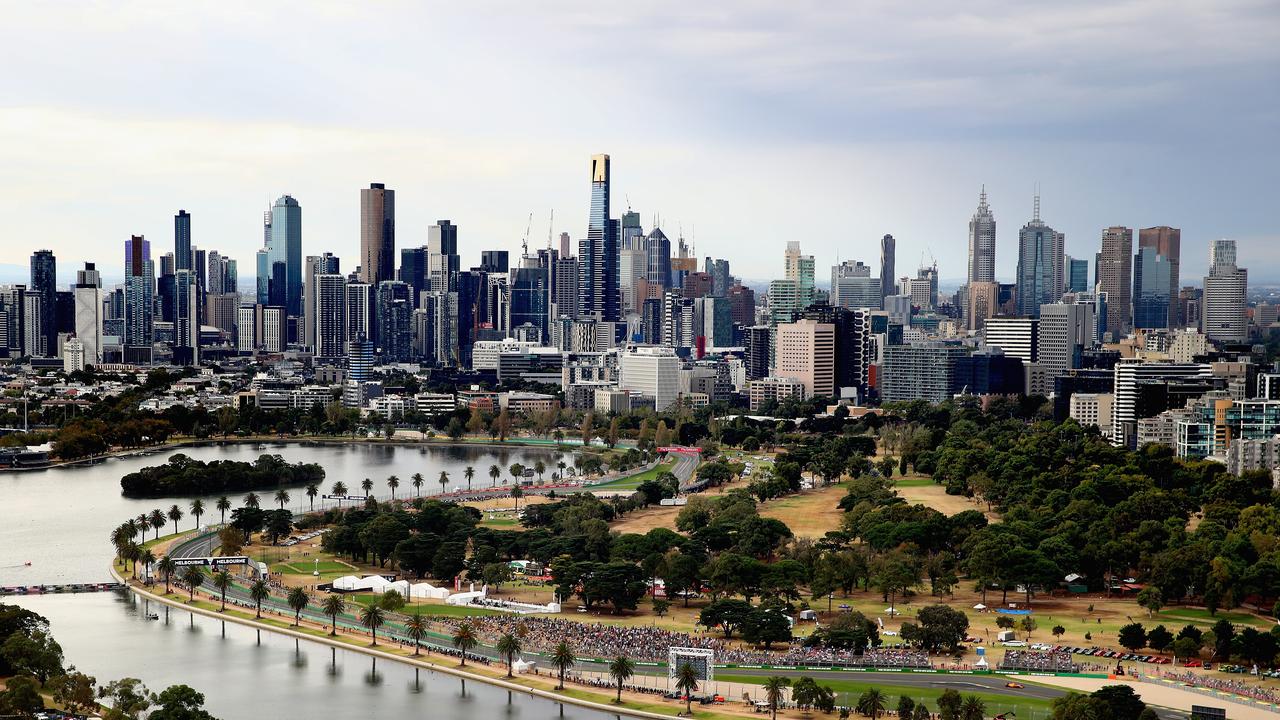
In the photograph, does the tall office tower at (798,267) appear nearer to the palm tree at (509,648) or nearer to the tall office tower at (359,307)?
the tall office tower at (359,307)

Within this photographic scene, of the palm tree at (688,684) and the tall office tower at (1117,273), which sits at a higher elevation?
the tall office tower at (1117,273)

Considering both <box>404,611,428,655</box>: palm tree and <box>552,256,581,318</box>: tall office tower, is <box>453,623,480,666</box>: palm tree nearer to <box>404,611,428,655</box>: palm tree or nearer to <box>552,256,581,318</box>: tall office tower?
<box>404,611,428,655</box>: palm tree

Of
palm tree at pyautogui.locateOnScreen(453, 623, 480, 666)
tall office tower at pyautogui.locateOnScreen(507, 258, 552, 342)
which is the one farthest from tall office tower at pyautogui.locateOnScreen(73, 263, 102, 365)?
palm tree at pyautogui.locateOnScreen(453, 623, 480, 666)

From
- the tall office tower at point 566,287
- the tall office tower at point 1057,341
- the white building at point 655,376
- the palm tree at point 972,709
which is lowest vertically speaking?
the palm tree at point 972,709

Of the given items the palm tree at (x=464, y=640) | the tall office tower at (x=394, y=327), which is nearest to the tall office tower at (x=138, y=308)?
the tall office tower at (x=394, y=327)

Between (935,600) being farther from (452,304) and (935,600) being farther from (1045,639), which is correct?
(452,304)

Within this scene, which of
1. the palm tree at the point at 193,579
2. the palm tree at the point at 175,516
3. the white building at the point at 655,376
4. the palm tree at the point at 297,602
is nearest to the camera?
the palm tree at the point at 297,602

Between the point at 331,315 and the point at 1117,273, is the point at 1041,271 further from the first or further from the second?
the point at 331,315
